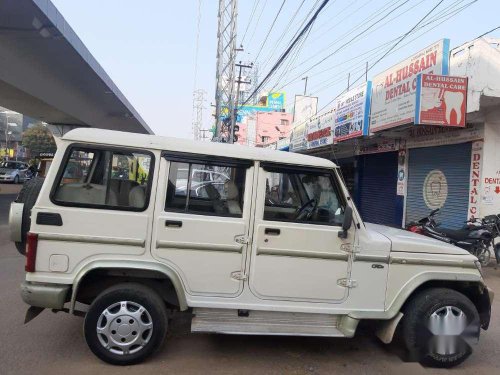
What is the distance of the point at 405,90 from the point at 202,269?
26.5 feet

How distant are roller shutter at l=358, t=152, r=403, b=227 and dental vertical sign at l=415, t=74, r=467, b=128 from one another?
14.7 feet

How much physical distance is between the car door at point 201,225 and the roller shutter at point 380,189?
33.6ft

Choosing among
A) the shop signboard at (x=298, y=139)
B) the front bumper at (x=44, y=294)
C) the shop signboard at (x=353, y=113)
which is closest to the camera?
the front bumper at (x=44, y=294)

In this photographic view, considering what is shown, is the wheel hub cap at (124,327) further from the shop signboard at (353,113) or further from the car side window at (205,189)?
the shop signboard at (353,113)

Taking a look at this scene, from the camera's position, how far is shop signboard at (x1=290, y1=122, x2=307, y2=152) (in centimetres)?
2026

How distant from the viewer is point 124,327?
13.1ft

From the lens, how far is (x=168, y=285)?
167 inches

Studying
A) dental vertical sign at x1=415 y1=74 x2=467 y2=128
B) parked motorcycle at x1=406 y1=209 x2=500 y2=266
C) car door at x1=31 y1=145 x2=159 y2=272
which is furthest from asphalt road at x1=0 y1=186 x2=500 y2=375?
dental vertical sign at x1=415 y1=74 x2=467 y2=128

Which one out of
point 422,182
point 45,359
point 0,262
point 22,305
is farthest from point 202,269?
point 422,182

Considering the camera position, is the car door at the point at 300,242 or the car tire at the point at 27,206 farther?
the car tire at the point at 27,206

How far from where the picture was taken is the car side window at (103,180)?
409cm

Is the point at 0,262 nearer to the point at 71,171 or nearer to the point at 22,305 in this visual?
the point at 22,305

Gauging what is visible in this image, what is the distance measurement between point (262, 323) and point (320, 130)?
45.8 feet

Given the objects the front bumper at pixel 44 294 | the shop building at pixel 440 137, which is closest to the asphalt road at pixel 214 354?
the front bumper at pixel 44 294
